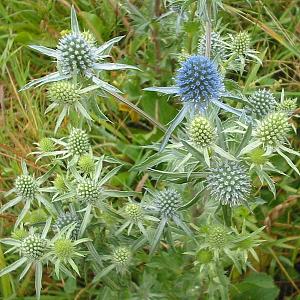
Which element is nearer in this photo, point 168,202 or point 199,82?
point 199,82

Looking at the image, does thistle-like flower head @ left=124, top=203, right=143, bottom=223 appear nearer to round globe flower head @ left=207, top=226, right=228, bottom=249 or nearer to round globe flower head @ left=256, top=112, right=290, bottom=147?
round globe flower head @ left=207, top=226, right=228, bottom=249

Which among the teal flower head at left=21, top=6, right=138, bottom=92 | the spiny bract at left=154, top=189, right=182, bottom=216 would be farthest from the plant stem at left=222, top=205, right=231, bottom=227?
the teal flower head at left=21, top=6, right=138, bottom=92

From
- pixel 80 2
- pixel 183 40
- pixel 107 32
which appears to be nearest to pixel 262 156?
pixel 183 40

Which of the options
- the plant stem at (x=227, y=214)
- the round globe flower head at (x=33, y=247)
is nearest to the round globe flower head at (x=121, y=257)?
the round globe flower head at (x=33, y=247)

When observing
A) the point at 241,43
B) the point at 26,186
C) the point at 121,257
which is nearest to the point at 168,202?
the point at 121,257

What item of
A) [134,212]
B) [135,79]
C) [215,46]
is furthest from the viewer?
[135,79]

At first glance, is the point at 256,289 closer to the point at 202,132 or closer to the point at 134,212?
the point at 134,212
